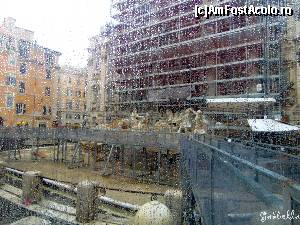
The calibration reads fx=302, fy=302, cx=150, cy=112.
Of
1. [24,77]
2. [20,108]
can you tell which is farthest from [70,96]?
[20,108]

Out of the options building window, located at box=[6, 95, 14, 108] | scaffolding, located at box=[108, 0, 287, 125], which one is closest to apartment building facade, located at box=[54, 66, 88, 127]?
building window, located at box=[6, 95, 14, 108]

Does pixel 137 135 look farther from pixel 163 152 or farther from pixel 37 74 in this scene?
pixel 37 74

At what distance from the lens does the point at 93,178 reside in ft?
70.2

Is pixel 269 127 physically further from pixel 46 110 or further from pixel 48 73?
pixel 48 73

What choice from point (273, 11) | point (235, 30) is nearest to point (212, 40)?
point (235, 30)

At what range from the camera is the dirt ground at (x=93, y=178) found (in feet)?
52.6

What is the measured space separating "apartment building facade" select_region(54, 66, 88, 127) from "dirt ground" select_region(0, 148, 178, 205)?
22.7 meters

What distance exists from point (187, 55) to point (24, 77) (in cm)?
2735

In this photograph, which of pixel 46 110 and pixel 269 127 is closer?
pixel 269 127

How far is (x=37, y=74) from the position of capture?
49469 millimetres

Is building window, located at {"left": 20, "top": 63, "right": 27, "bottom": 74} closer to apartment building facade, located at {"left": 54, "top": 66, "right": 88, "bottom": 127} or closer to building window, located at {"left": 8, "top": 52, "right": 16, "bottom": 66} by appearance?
building window, located at {"left": 8, "top": 52, "right": 16, "bottom": 66}

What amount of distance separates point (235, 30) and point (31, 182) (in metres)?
23.4

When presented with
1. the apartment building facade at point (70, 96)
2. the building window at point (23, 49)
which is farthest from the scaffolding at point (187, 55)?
the apartment building facade at point (70, 96)

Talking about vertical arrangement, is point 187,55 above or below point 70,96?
above
